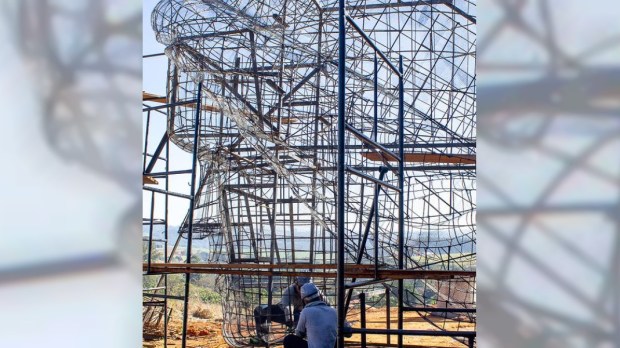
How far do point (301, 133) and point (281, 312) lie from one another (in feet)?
6.38

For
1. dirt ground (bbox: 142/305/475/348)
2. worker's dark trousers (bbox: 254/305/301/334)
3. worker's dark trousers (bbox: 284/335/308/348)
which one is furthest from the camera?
dirt ground (bbox: 142/305/475/348)

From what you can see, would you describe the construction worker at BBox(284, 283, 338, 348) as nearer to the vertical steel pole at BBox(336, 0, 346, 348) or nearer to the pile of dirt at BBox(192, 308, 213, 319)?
the vertical steel pole at BBox(336, 0, 346, 348)

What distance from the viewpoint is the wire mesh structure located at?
6465mm

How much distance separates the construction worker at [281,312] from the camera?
608cm

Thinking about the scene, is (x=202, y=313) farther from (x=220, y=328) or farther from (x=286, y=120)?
(x=286, y=120)

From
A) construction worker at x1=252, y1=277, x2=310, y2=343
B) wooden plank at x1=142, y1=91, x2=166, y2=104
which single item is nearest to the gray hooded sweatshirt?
construction worker at x1=252, y1=277, x2=310, y2=343

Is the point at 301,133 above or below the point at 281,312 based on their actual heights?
above

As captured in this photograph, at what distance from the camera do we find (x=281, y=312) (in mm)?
6379

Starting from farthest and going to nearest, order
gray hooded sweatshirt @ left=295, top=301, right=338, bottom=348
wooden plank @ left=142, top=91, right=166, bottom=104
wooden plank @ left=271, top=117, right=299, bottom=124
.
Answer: wooden plank @ left=142, top=91, right=166, bottom=104 → wooden plank @ left=271, top=117, right=299, bottom=124 → gray hooded sweatshirt @ left=295, top=301, right=338, bottom=348

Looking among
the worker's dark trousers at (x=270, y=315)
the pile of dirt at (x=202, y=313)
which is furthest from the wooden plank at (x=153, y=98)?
the pile of dirt at (x=202, y=313)

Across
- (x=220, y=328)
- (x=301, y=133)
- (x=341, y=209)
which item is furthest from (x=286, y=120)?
(x=220, y=328)
